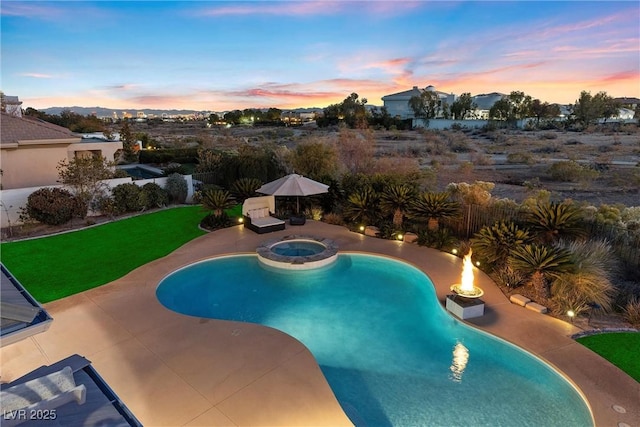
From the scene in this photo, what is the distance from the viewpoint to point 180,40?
73.9 feet

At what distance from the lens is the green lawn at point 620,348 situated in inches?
259

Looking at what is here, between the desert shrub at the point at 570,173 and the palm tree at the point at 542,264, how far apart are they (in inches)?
737

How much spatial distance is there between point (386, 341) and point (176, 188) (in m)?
14.5

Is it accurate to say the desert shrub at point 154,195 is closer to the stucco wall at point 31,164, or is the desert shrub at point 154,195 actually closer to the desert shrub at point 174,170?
the stucco wall at point 31,164

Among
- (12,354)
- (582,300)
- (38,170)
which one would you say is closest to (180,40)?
(38,170)

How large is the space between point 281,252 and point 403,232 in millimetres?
4769

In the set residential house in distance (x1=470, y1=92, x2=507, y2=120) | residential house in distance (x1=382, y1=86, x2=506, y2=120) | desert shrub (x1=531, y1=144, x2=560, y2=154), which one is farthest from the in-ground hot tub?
residential house in distance (x1=470, y1=92, x2=507, y2=120)

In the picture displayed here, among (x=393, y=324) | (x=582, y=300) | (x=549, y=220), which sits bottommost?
(x=393, y=324)

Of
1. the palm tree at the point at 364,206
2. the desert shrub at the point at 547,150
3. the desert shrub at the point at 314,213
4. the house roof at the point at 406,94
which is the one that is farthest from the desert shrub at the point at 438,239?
the house roof at the point at 406,94

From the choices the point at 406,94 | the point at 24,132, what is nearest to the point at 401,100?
the point at 406,94

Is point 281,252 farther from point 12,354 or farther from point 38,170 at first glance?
point 38,170

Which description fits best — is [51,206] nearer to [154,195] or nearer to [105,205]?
[105,205]

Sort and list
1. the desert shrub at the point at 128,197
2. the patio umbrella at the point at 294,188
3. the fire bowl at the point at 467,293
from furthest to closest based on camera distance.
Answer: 1. the desert shrub at the point at 128,197
2. the patio umbrella at the point at 294,188
3. the fire bowl at the point at 467,293

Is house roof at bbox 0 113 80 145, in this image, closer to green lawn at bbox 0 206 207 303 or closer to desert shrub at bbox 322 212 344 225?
green lawn at bbox 0 206 207 303
